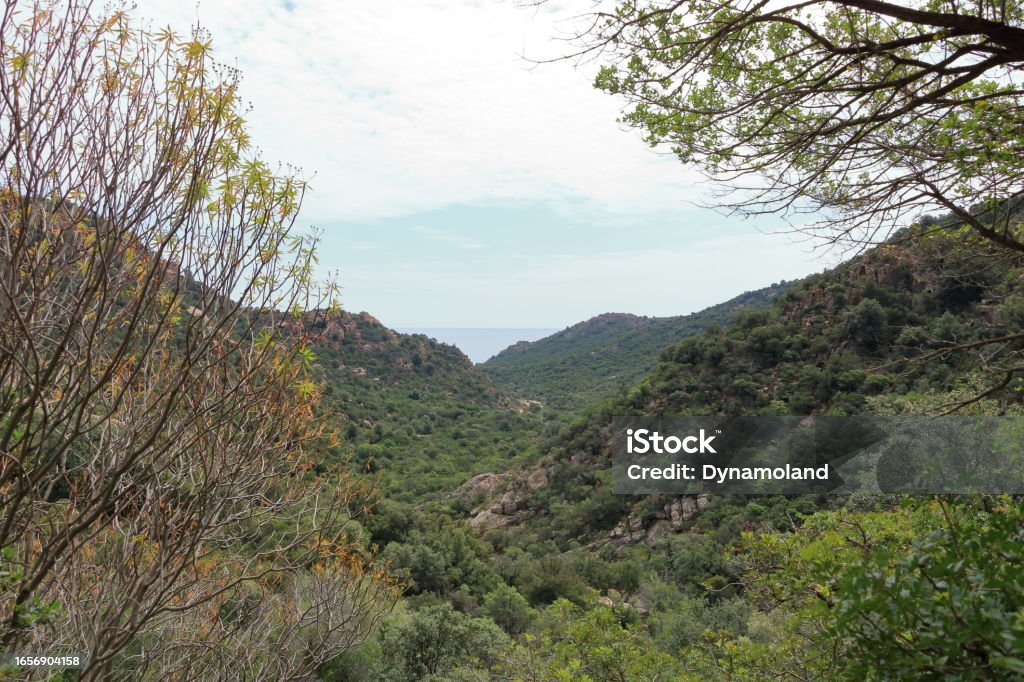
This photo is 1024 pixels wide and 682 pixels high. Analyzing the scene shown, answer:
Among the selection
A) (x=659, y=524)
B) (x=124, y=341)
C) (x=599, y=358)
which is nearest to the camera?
(x=124, y=341)

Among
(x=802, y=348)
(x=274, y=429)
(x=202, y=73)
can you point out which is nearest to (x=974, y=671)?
(x=274, y=429)

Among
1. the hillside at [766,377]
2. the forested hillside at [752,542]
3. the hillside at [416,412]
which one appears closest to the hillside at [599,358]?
Result: the hillside at [416,412]

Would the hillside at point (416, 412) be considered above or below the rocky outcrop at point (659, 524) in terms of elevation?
above

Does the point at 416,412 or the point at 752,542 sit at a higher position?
the point at 752,542

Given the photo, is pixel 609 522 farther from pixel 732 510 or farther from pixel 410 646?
pixel 410 646

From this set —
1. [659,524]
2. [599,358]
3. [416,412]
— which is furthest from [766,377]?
[599,358]

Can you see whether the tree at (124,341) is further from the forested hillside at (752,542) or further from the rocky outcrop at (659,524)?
the rocky outcrop at (659,524)

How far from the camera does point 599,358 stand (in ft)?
218

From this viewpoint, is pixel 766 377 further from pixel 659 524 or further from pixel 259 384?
pixel 259 384

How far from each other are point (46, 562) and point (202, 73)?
2.41m

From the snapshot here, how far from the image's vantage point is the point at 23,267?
8.43 ft

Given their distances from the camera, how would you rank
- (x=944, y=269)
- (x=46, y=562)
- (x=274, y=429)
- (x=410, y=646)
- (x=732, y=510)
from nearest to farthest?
(x=46, y=562)
(x=274, y=429)
(x=944, y=269)
(x=410, y=646)
(x=732, y=510)

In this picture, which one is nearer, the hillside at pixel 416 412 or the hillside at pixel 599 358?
the hillside at pixel 416 412

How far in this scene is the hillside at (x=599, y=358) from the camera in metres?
55.0
